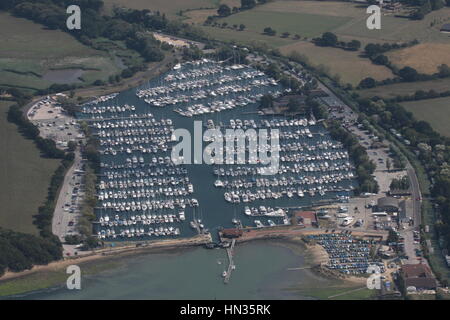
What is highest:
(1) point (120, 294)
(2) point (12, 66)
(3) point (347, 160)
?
(2) point (12, 66)

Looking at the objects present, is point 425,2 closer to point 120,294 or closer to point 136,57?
point 136,57

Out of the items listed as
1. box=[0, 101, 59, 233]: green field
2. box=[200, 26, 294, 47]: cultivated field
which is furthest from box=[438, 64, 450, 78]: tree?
box=[0, 101, 59, 233]: green field

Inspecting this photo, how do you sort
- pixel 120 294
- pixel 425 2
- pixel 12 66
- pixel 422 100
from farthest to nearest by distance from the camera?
pixel 425 2, pixel 12 66, pixel 422 100, pixel 120 294

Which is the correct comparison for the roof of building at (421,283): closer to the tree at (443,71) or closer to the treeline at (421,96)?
the treeline at (421,96)

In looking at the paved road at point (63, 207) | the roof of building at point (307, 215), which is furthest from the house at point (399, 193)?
the paved road at point (63, 207)

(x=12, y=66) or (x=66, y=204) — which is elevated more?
(x=12, y=66)

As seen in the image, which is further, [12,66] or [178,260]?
[12,66]

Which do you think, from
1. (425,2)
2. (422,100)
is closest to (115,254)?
(422,100)

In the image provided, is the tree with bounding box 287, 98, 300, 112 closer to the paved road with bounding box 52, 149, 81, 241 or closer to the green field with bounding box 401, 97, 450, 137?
the green field with bounding box 401, 97, 450, 137
